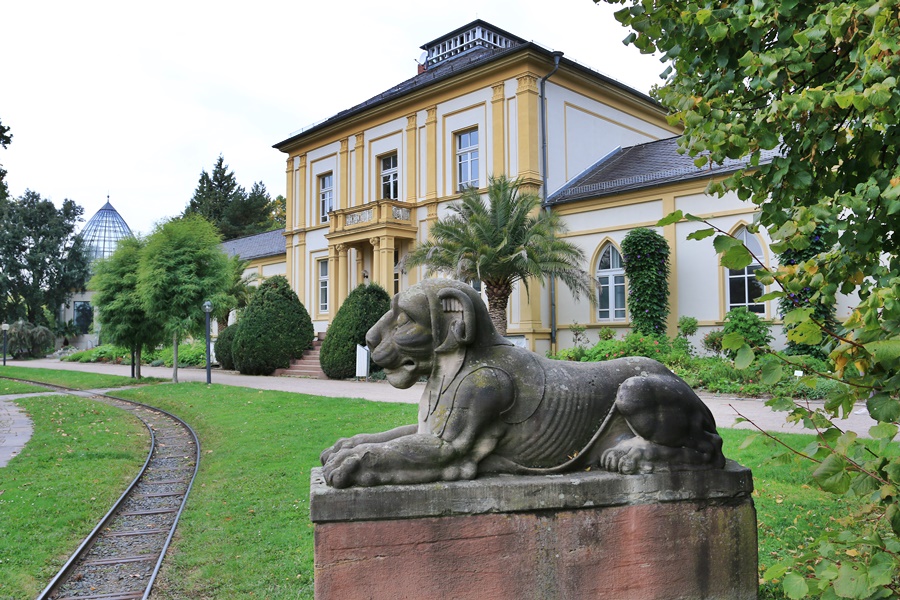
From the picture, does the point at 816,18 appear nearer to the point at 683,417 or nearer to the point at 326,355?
the point at 683,417

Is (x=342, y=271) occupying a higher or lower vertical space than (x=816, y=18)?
higher

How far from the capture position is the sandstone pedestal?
309cm

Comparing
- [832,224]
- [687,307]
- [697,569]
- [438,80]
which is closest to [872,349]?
[832,224]

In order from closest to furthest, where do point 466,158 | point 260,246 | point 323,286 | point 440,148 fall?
1. point 466,158
2. point 440,148
3. point 323,286
4. point 260,246

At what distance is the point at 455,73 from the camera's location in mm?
26781

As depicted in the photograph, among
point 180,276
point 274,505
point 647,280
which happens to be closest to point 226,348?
point 180,276

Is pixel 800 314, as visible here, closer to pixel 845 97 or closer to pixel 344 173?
pixel 845 97

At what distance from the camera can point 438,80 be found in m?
27.5

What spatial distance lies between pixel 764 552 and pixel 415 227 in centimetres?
2475

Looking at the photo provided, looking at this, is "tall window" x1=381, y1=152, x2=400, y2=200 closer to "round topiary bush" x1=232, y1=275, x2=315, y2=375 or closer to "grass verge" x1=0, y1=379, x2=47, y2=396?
"round topiary bush" x1=232, y1=275, x2=315, y2=375

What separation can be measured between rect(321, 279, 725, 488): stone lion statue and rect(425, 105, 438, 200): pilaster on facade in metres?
25.0

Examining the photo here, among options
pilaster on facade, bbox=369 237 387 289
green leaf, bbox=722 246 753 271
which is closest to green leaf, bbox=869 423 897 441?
green leaf, bbox=722 246 753 271

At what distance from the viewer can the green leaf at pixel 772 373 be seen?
2277 millimetres

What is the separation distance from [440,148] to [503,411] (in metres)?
25.7
